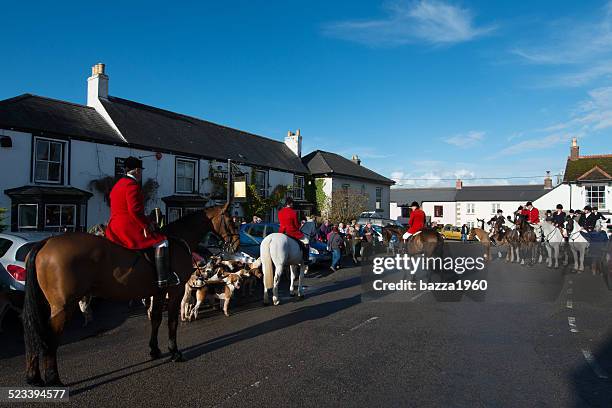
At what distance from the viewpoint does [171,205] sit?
20.9m

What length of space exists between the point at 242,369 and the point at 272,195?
73.8 feet

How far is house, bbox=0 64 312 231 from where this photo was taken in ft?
51.0

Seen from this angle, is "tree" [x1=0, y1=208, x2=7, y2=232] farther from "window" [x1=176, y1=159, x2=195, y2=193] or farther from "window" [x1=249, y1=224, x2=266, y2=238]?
"window" [x1=176, y1=159, x2=195, y2=193]

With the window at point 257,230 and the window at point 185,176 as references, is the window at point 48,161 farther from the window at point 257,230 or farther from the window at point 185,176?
the window at point 257,230

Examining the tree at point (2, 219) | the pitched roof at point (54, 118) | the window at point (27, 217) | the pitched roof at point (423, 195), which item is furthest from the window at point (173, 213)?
the pitched roof at point (423, 195)

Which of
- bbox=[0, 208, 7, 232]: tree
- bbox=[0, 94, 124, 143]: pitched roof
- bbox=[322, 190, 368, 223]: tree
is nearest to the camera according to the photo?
bbox=[0, 208, 7, 232]: tree

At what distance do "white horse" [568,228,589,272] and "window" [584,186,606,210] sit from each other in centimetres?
2292

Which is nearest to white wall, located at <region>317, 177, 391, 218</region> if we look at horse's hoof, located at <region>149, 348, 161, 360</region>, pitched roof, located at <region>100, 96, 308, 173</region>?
pitched roof, located at <region>100, 96, 308, 173</region>

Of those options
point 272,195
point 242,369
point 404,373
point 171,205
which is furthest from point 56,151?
point 404,373

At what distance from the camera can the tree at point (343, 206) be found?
31.6 metres

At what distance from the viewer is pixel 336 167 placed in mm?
35406

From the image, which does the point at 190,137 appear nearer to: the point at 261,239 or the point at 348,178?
the point at 261,239

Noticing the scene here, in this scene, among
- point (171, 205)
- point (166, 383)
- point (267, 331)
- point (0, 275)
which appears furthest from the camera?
point (171, 205)

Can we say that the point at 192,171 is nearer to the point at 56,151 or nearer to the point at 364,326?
the point at 56,151
